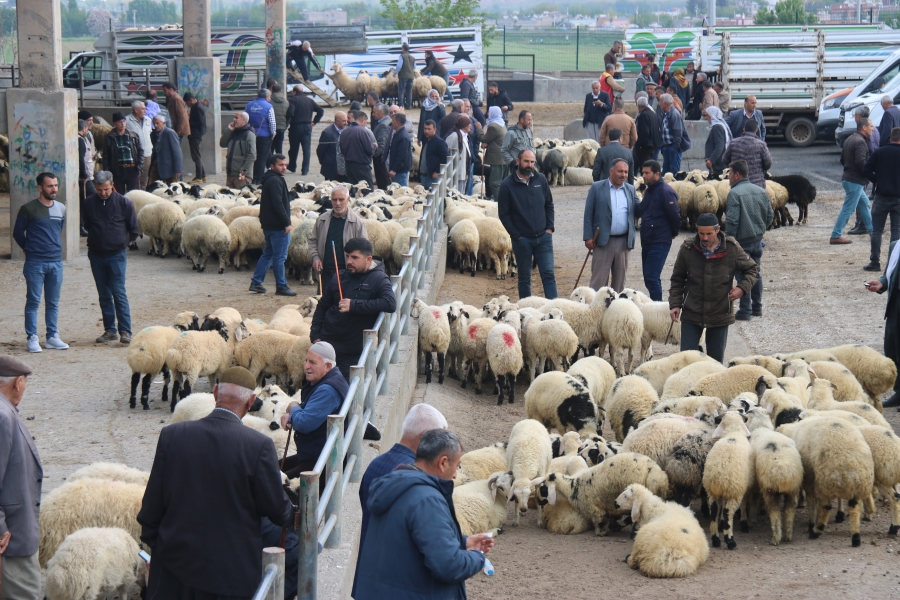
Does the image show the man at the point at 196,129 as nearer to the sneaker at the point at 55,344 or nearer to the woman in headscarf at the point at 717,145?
the woman in headscarf at the point at 717,145

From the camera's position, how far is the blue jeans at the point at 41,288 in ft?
36.0

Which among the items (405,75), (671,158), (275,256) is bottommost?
(275,256)

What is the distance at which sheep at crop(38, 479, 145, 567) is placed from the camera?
235 inches

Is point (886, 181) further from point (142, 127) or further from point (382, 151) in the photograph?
point (142, 127)

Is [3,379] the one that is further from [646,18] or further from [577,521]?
[646,18]

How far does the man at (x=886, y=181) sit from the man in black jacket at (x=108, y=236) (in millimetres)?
9516

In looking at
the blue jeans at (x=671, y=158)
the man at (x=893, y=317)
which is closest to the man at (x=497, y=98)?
the blue jeans at (x=671, y=158)

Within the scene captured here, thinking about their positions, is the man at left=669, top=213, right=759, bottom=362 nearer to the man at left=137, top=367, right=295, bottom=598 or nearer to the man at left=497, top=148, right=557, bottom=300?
the man at left=497, top=148, right=557, bottom=300

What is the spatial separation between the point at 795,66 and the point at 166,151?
16652 mm

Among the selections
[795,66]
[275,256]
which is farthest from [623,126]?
[795,66]

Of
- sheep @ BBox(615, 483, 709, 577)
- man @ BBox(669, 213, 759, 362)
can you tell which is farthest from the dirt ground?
man @ BBox(669, 213, 759, 362)

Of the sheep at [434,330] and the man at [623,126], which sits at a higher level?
the man at [623,126]

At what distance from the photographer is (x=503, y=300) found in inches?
468

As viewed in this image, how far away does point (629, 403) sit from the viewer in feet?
29.6
